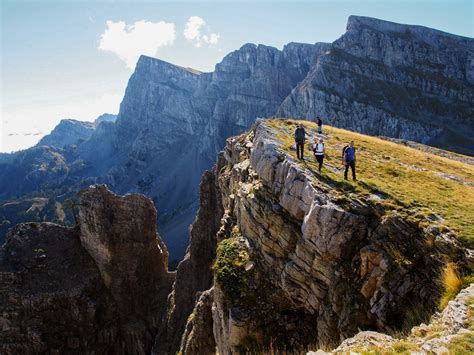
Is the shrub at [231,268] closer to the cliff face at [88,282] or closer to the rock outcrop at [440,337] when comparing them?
the rock outcrop at [440,337]

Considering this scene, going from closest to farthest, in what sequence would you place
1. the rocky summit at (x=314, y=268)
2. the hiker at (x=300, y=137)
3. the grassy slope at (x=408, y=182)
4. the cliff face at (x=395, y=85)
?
the rocky summit at (x=314, y=268), the grassy slope at (x=408, y=182), the hiker at (x=300, y=137), the cliff face at (x=395, y=85)

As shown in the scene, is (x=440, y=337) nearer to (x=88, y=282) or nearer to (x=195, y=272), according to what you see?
(x=195, y=272)

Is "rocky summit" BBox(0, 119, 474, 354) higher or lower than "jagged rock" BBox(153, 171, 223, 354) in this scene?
higher

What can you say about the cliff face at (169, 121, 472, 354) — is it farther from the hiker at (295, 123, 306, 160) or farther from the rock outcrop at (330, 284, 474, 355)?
the rock outcrop at (330, 284, 474, 355)

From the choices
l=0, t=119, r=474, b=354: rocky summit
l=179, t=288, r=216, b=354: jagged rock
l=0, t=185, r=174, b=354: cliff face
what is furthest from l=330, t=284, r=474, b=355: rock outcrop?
l=0, t=185, r=174, b=354: cliff face

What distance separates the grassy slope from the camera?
705 inches

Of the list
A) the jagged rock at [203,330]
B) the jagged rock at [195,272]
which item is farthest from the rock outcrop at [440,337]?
the jagged rock at [195,272]

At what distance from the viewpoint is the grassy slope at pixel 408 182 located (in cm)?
Answer: 1791

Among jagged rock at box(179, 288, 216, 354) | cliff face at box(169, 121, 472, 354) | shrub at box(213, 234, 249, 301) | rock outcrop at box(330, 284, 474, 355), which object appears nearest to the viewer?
rock outcrop at box(330, 284, 474, 355)

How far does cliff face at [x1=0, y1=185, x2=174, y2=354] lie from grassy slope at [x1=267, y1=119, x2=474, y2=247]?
91.9 feet

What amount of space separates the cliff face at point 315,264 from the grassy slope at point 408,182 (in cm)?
73

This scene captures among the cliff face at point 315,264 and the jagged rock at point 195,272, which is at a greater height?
the cliff face at point 315,264

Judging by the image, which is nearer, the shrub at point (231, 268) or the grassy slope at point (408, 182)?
the grassy slope at point (408, 182)

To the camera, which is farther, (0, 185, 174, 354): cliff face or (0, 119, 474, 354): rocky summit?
(0, 185, 174, 354): cliff face
